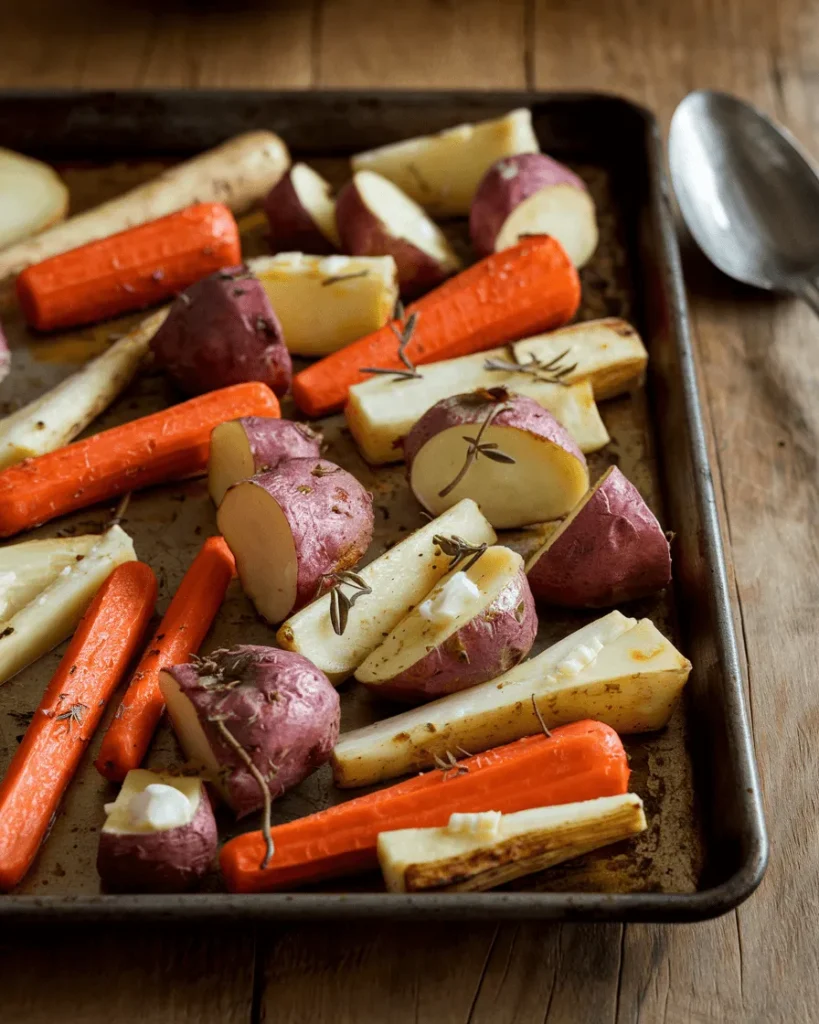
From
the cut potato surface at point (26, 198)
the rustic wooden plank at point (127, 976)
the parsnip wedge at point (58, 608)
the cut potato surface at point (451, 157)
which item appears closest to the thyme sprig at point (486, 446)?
the parsnip wedge at point (58, 608)

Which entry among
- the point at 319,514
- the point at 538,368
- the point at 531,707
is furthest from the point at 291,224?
the point at 531,707

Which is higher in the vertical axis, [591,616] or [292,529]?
[292,529]

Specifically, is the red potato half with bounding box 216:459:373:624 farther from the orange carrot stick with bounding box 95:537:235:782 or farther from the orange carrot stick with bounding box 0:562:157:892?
the orange carrot stick with bounding box 0:562:157:892

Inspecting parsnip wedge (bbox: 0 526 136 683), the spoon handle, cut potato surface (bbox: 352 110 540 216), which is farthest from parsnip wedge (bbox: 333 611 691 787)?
cut potato surface (bbox: 352 110 540 216)

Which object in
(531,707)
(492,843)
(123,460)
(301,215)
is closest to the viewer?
(492,843)

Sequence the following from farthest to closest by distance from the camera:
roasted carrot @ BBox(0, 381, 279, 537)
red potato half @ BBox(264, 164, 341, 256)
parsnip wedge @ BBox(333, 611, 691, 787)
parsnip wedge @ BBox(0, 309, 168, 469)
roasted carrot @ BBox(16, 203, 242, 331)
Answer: red potato half @ BBox(264, 164, 341, 256) < roasted carrot @ BBox(16, 203, 242, 331) < parsnip wedge @ BBox(0, 309, 168, 469) < roasted carrot @ BBox(0, 381, 279, 537) < parsnip wedge @ BBox(333, 611, 691, 787)

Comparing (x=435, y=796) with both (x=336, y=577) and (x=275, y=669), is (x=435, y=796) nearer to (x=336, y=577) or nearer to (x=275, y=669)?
(x=275, y=669)

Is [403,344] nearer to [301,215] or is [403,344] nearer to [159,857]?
[301,215]
